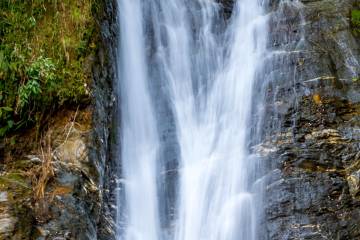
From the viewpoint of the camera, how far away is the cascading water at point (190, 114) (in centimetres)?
532

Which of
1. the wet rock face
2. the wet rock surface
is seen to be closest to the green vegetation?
the wet rock surface

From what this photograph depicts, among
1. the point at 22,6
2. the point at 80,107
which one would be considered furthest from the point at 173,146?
the point at 22,6

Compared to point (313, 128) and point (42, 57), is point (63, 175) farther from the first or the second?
point (313, 128)

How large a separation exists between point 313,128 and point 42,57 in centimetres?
337

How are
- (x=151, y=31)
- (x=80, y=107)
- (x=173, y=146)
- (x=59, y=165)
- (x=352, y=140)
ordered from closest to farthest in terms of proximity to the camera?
(x=59, y=165)
(x=80, y=107)
(x=352, y=140)
(x=173, y=146)
(x=151, y=31)

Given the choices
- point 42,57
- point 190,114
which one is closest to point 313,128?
point 190,114

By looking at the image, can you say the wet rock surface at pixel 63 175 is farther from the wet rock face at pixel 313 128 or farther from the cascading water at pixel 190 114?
the wet rock face at pixel 313 128

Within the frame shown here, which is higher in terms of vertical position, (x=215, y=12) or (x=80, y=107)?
(x=215, y=12)

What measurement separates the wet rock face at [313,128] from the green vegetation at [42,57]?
251 cm

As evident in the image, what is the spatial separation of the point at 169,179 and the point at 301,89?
2.14 meters

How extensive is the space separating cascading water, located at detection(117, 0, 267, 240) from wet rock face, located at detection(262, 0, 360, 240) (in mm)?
307

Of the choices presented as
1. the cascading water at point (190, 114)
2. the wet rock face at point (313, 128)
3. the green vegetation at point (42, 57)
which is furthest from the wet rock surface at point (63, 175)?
the wet rock face at point (313, 128)

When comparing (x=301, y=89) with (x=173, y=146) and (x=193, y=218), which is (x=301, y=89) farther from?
(x=193, y=218)

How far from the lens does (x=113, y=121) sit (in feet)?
17.9
